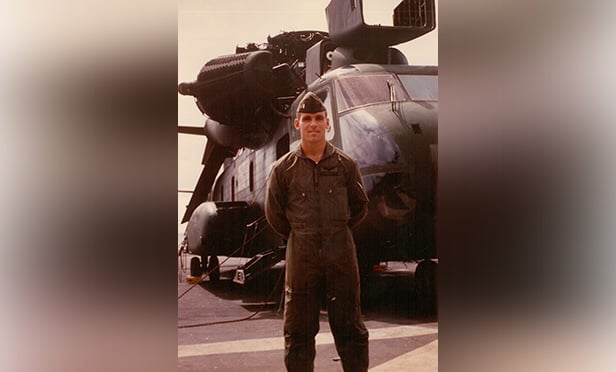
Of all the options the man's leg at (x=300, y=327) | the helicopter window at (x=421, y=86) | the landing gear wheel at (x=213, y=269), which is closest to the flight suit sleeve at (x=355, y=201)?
the man's leg at (x=300, y=327)

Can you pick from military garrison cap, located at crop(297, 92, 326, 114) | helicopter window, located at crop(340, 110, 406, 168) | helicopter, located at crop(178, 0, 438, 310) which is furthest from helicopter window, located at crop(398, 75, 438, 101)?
military garrison cap, located at crop(297, 92, 326, 114)

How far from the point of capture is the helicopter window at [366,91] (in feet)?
7.19

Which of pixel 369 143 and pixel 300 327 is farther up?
pixel 369 143

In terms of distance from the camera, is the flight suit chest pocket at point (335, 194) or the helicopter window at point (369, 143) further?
the helicopter window at point (369, 143)

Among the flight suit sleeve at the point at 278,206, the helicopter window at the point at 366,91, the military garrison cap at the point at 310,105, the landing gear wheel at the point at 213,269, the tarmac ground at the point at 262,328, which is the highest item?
the helicopter window at the point at 366,91

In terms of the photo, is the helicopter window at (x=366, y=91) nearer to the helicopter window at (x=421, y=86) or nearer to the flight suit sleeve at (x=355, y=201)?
the helicopter window at (x=421, y=86)

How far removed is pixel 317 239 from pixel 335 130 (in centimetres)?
42

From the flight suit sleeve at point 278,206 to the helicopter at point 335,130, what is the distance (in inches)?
2.2

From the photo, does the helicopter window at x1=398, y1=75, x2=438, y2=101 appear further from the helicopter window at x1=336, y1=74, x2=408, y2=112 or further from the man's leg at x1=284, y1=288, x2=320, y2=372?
the man's leg at x1=284, y1=288, x2=320, y2=372

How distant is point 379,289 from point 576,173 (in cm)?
89

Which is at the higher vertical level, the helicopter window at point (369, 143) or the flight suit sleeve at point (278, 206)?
the helicopter window at point (369, 143)

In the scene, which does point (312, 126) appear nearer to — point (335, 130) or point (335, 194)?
point (335, 130)

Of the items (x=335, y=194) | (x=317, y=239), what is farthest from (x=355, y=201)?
(x=317, y=239)

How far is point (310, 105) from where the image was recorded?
2.07m
